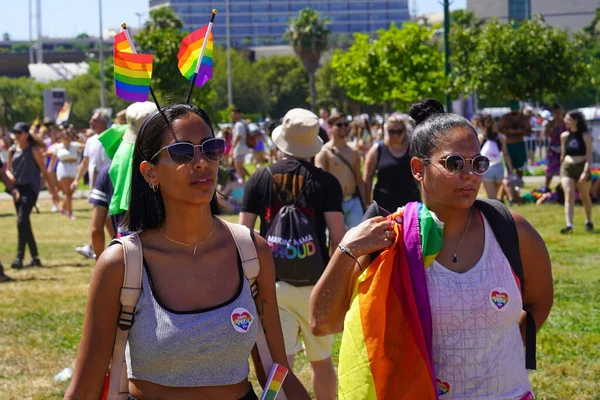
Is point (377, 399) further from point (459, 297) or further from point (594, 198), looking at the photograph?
point (594, 198)

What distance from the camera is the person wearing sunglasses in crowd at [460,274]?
11.7 feet

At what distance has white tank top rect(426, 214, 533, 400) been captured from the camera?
11.7ft

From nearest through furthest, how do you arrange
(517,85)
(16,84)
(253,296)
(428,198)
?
(253,296), (428,198), (517,85), (16,84)

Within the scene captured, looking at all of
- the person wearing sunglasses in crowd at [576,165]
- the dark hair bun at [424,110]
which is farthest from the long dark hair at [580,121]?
the dark hair bun at [424,110]

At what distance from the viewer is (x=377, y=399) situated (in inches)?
137

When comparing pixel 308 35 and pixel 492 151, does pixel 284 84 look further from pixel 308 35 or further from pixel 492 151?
pixel 492 151

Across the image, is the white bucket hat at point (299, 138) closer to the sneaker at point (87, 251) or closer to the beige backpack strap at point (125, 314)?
the beige backpack strap at point (125, 314)

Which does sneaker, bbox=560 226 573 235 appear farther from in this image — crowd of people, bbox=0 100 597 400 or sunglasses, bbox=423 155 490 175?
sunglasses, bbox=423 155 490 175

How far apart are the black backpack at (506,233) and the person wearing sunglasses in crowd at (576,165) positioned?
444 inches

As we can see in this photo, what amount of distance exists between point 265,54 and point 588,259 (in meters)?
150

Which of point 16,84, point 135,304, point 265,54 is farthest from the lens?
point 265,54

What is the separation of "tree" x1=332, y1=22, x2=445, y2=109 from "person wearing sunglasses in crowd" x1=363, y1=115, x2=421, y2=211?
29968 millimetres

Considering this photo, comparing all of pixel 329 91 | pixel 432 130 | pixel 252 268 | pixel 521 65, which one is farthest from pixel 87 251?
pixel 329 91

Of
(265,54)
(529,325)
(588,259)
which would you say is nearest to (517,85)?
(588,259)
